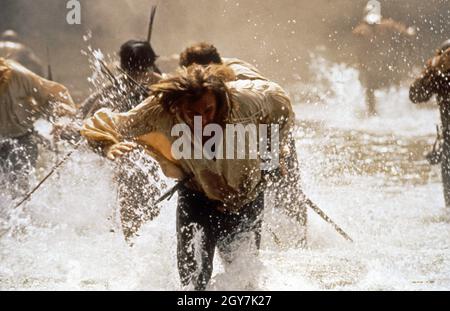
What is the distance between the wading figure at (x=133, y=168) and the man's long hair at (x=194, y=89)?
2204 millimetres

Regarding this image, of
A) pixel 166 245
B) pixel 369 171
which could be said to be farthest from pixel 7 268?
pixel 369 171

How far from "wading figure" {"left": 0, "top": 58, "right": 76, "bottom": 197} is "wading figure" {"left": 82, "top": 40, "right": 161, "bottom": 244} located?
847mm

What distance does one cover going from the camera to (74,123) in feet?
23.7

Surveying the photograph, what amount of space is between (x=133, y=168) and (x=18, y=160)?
1.79 metres

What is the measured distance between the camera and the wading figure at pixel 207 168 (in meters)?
4.37

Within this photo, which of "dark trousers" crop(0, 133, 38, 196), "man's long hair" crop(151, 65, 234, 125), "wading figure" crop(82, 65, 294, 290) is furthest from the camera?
"dark trousers" crop(0, 133, 38, 196)

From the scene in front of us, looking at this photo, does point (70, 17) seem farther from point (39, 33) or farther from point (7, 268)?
point (7, 268)

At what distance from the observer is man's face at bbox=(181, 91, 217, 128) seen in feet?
13.3

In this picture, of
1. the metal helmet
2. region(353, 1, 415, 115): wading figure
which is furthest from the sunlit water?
the metal helmet

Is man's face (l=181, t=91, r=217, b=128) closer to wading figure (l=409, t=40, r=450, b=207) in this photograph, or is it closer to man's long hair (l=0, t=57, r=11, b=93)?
man's long hair (l=0, t=57, r=11, b=93)

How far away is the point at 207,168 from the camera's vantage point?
173 inches

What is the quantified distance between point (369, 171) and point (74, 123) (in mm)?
4931

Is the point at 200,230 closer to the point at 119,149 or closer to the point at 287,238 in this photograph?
the point at 119,149

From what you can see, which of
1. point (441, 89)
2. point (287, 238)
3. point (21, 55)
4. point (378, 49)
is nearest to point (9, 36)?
point (21, 55)
